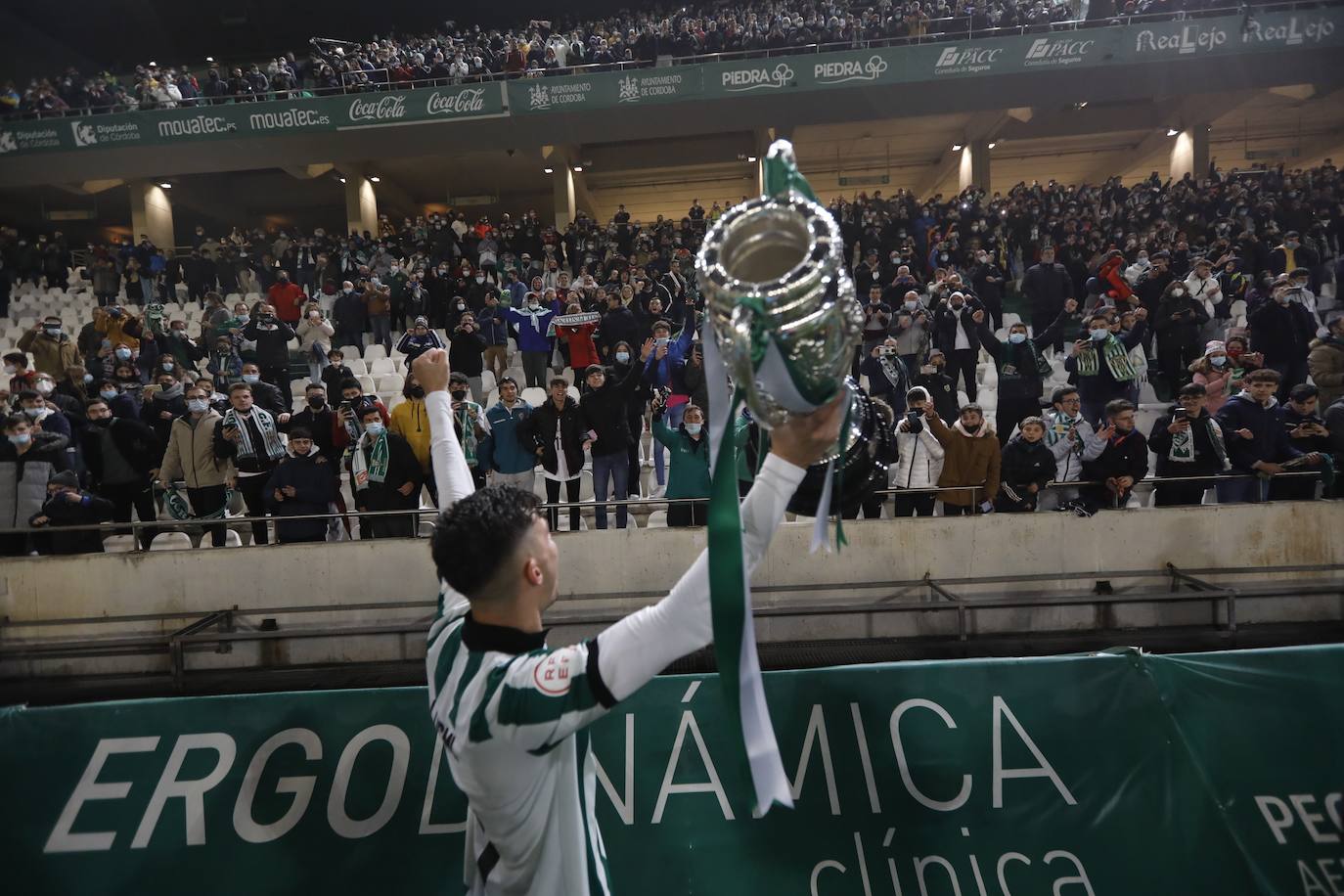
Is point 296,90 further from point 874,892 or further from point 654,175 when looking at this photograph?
point 874,892

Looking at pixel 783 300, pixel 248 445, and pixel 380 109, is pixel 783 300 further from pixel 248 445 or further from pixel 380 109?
pixel 380 109

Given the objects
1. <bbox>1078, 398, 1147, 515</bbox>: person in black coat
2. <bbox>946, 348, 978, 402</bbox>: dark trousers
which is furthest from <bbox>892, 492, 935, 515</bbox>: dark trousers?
<bbox>946, 348, 978, 402</bbox>: dark trousers

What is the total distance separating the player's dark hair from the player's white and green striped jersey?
4.8 inches

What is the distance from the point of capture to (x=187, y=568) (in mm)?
7145

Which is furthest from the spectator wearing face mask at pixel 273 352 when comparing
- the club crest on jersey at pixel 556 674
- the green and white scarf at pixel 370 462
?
the club crest on jersey at pixel 556 674

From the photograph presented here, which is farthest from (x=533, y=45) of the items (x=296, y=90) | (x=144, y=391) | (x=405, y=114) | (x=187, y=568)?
(x=187, y=568)

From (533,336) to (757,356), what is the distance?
30.9 ft

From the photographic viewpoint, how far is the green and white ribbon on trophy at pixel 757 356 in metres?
1.35

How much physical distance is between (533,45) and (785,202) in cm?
2016

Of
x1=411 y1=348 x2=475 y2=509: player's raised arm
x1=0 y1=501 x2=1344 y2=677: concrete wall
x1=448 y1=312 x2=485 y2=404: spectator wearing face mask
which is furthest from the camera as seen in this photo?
x1=448 y1=312 x2=485 y2=404: spectator wearing face mask

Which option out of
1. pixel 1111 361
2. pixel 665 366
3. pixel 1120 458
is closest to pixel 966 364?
pixel 1111 361

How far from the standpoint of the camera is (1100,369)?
7.97 metres

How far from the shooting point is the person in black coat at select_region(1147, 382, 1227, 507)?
6883 mm

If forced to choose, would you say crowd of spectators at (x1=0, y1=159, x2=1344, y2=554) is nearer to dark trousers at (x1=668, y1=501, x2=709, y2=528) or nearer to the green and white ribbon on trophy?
dark trousers at (x1=668, y1=501, x2=709, y2=528)
